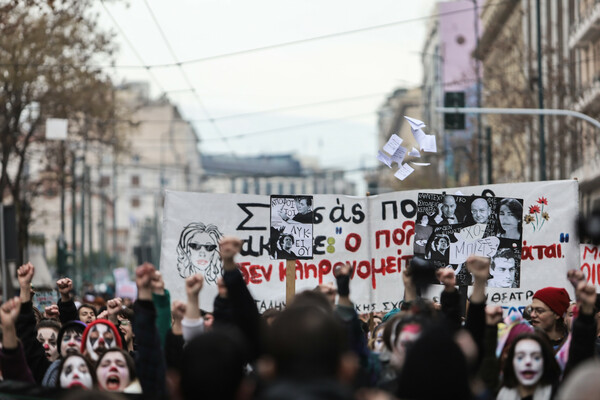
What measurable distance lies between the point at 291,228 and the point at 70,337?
3373 mm

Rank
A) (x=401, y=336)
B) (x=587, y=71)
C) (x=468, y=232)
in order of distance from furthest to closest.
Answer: (x=587, y=71)
(x=468, y=232)
(x=401, y=336)

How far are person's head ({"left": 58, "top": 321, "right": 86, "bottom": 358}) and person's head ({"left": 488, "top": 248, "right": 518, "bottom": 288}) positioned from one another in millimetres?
3669

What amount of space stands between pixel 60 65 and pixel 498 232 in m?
20.0

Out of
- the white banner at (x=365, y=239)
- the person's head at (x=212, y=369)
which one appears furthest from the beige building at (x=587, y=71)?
the person's head at (x=212, y=369)

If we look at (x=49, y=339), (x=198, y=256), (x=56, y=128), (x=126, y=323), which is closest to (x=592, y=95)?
(x=56, y=128)

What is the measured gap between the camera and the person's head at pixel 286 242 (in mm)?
10953

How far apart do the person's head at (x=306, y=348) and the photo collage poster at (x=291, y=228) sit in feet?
21.1

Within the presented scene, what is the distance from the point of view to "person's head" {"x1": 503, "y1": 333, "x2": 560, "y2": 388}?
6.52 m

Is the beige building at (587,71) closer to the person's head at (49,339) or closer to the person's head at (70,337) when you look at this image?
the person's head at (49,339)

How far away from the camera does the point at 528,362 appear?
6.53 m

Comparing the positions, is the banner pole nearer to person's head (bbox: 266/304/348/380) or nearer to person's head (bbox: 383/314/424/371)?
person's head (bbox: 383/314/424/371)

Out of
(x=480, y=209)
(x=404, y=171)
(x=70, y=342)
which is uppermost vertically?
(x=404, y=171)

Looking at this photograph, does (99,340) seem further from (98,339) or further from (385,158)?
(385,158)

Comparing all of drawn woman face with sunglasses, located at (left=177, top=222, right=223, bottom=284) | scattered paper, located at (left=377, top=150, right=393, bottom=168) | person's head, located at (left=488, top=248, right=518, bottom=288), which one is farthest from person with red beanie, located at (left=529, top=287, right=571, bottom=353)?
drawn woman face with sunglasses, located at (left=177, top=222, right=223, bottom=284)
